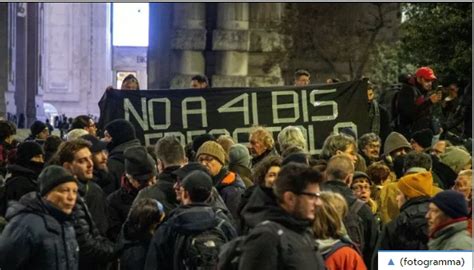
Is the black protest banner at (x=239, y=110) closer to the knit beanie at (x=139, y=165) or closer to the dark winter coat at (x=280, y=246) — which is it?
the knit beanie at (x=139, y=165)

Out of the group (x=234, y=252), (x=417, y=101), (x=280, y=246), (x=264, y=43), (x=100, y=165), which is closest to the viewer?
(x=280, y=246)

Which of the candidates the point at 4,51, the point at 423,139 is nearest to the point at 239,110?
the point at 423,139

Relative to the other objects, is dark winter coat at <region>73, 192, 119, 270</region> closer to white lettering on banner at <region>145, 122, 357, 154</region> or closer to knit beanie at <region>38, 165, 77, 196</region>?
knit beanie at <region>38, 165, 77, 196</region>

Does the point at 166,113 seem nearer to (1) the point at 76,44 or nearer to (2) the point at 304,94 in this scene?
(2) the point at 304,94

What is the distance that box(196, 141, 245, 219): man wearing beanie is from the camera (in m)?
9.35

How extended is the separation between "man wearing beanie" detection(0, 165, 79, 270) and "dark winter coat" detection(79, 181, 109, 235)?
1073 mm

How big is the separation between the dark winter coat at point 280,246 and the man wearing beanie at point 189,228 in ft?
4.56

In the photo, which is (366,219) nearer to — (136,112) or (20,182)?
(20,182)

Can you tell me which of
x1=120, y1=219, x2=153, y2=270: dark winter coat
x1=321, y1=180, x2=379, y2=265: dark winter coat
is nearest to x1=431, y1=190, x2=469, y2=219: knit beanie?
x1=321, y1=180, x2=379, y2=265: dark winter coat

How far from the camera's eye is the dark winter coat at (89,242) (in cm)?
784

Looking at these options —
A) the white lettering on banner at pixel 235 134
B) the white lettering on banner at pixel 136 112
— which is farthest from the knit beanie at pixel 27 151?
the white lettering on banner at pixel 136 112

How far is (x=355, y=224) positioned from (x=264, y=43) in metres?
14.0

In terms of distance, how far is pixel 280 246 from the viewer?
6.05 meters

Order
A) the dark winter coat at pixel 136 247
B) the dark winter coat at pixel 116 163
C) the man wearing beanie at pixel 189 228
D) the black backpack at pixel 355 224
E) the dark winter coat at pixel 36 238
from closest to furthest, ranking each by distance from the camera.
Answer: the dark winter coat at pixel 36 238, the man wearing beanie at pixel 189 228, the dark winter coat at pixel 136 247, the black backpack at pixel 355 224, the dark winter coat at pixel 116 163
